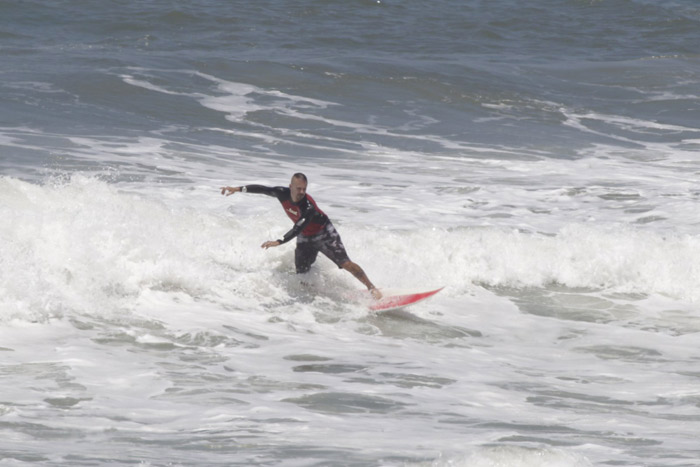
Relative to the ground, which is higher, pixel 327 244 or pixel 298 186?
pixel 298 186

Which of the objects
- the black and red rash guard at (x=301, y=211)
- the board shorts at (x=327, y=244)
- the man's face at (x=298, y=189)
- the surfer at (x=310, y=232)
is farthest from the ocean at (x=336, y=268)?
the man's face at (x=298, y=189)

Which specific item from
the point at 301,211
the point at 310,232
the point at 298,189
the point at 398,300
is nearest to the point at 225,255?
the point at 310,232

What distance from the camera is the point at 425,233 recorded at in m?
11.4

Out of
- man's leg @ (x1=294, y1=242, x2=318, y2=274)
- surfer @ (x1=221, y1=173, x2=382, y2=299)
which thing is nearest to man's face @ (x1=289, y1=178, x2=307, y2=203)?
surfer @ (x1=221, y1=173, x2=382, y2=299)

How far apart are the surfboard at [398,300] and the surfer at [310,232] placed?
3.3 inches

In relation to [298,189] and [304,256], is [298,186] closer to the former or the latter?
[298,189]

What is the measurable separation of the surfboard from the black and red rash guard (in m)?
0.94

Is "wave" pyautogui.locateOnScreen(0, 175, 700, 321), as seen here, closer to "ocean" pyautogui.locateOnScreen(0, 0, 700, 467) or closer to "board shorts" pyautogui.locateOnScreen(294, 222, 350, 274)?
"ocean" pyautogui.locateOnScreen(0, 0, 700, 467)

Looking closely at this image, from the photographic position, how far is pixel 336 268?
32.8ft

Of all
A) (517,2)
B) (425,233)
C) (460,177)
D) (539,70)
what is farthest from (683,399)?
(517,2)

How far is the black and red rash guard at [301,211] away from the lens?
9133 millimetres

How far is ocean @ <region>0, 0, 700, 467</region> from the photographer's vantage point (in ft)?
18.6

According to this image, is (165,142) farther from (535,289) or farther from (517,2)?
(517,2)

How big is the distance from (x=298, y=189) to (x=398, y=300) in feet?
4.63
